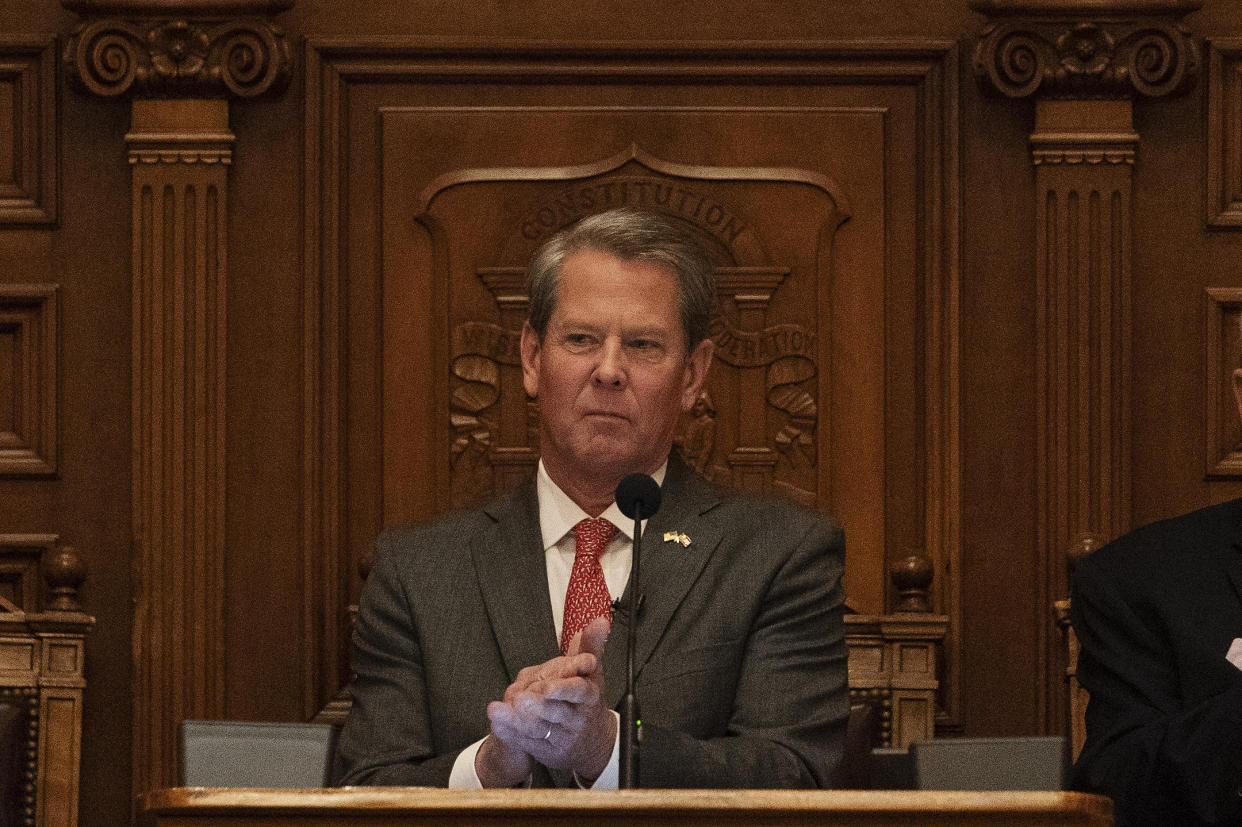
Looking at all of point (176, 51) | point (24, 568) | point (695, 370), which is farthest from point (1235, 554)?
point (24, 568)

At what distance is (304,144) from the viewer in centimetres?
396

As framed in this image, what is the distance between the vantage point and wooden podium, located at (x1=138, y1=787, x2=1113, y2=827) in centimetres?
170

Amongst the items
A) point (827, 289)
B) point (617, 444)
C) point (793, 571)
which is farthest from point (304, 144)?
point (793, 571)

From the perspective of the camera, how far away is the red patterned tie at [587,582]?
2785 millimetres

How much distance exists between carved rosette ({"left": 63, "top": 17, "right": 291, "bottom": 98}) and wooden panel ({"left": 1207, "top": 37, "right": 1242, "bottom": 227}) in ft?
6.58

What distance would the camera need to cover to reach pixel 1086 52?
3863mm

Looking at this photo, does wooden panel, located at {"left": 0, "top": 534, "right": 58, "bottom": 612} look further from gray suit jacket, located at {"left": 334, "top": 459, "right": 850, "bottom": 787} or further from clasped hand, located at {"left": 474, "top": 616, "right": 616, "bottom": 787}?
clasped hand, located at {"left": 474, "top": 616, "right": 616, "bottom": 787}

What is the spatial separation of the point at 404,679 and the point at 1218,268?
2146 millimetres

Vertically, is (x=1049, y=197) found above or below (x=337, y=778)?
above

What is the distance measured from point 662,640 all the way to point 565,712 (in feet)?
1.56

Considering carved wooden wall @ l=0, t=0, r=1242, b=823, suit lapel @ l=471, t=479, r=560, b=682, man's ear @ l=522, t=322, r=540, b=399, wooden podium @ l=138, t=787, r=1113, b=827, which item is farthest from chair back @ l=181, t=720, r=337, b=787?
wooden podium @ l=138, t=787, r=1113, b=827

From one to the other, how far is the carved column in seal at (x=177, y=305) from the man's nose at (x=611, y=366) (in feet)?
4.45

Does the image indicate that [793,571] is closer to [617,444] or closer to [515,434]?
[617,444]

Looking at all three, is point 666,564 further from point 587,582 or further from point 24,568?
point 24,568
